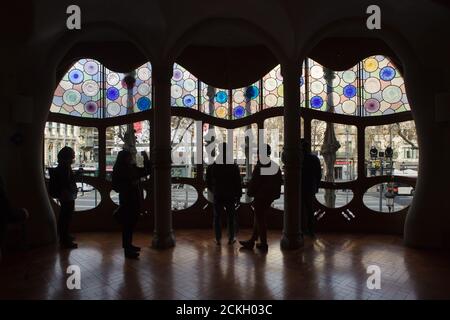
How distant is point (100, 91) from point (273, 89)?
10.7 feet

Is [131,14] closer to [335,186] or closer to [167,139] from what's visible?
[167,139]

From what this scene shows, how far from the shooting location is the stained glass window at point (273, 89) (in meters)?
5.58

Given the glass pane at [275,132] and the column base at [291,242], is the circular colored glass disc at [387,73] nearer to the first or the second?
the glass pane at [275,132]

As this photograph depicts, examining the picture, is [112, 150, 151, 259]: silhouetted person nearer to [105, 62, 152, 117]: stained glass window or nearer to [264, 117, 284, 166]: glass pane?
[105, 62, 152, 117]: stained glass window

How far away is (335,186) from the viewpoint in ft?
18.1

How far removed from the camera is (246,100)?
570 centimetres

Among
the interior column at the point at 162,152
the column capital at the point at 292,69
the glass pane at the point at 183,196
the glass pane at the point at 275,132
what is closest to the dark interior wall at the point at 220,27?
the column capital at the point at 292,69

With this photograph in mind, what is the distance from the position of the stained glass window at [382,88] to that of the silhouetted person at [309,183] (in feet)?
4.64

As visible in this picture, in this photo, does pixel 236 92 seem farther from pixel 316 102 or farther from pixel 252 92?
pixel 316 102

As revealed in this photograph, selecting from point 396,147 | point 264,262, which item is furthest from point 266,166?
point 396,147

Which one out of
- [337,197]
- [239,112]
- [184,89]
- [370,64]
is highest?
[370,64]

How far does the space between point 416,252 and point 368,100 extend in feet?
8.84

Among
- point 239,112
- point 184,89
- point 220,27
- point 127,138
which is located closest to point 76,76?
point 127,138

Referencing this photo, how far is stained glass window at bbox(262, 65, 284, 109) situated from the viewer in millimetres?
5582
